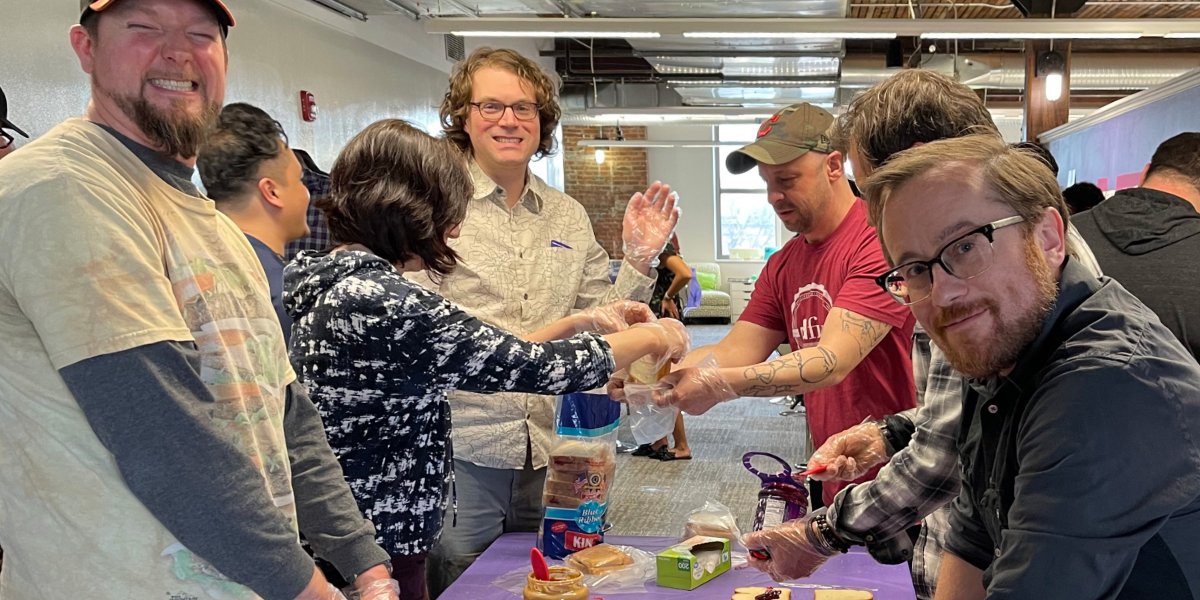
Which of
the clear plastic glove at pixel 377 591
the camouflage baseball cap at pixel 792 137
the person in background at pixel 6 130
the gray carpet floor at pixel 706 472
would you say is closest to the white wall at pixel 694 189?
the gray carpet floor at pixel 706 472

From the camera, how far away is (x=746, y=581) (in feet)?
6.63

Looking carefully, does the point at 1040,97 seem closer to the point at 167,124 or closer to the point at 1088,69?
the point at 1088,69

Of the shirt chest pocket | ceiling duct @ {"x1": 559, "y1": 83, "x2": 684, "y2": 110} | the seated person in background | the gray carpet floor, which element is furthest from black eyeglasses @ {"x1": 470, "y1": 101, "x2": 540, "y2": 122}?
ceiling duct @ {"x1": 559, "y1": 83, "x2": 684, "y2": 110}

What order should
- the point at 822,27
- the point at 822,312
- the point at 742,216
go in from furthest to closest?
the point at 742,216, the point at 822,27, the point at 822,312

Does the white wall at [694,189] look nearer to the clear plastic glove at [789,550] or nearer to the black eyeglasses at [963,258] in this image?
the clear plastic glove at [789,550]

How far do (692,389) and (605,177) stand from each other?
13.3m

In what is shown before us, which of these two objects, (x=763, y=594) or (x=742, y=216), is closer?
(x=763, y=594)

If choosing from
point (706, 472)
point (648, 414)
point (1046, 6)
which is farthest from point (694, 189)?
point (648, 414)

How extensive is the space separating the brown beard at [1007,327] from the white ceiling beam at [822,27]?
525 cm

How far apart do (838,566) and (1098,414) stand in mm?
1162

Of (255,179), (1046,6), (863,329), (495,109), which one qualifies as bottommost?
(863,329)

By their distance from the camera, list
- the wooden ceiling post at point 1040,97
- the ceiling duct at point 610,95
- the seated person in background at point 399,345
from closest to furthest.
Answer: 1. the seated person in background at point 399,345
2. the wooden ceiling post at point 1040,97
3. the ceiling duct at point 610,95

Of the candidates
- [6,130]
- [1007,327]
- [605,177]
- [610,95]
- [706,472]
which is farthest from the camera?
[605,177]

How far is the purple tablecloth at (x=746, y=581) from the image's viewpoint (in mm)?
1944
